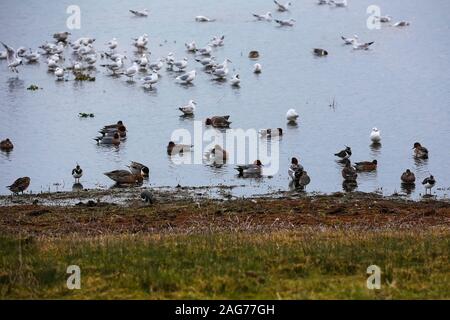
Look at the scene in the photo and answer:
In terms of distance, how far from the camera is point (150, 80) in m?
47.3

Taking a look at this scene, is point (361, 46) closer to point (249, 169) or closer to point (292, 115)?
point (292, 115)

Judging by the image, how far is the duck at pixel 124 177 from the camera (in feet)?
96.4

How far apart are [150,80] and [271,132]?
12523 mm

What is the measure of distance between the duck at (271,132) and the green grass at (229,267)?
20.6m

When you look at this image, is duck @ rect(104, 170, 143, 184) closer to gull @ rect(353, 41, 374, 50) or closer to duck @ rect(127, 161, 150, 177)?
duck @ rect(127, 161, 150, 177)

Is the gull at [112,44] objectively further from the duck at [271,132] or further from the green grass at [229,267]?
the green grass at [229,267]

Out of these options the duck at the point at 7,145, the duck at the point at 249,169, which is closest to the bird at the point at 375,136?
the duck at the point at 249,169

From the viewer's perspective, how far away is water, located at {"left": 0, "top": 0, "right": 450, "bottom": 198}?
32.0m

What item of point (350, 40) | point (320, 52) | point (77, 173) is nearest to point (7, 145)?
point (77, 173)

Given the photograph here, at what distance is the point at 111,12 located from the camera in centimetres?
7406

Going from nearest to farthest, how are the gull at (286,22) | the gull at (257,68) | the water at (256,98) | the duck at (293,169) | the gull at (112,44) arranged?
the duck at (293,169), the water at (256,98), the gull at (257,68), the gull at (112,44), the gull at (286,22)

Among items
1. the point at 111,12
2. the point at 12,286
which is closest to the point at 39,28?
the point at 111,12

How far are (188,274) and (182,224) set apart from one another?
9257mm

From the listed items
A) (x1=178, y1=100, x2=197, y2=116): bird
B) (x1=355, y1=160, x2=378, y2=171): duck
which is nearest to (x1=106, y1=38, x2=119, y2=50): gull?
(x1=178, y1=100, x2=197, y2=116): bird
